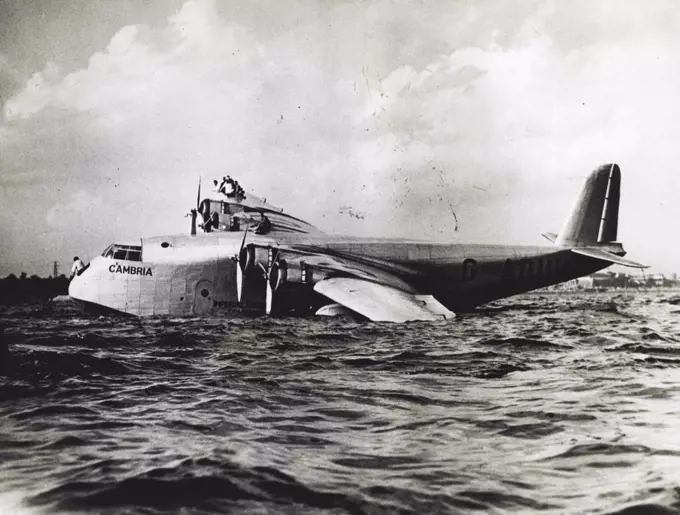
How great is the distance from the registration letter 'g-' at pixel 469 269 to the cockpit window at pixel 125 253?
1094cm

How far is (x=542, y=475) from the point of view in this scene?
3342 mm

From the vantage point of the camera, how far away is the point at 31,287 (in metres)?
39.2

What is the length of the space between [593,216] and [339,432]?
1979 centimetres

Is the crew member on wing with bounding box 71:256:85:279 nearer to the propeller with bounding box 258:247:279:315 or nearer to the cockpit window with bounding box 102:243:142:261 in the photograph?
the cockpit window with bounding box 102:243:142:261

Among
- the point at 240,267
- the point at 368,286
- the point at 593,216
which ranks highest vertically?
the point at 593,216

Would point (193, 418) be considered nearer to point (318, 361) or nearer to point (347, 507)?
point (347, 507)

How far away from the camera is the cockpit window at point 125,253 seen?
16031mm

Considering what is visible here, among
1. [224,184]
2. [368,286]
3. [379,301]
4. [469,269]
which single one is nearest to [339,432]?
[379,301]

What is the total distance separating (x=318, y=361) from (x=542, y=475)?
184 inches

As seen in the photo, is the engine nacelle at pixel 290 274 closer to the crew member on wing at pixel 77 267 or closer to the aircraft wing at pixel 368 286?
the aircraft wing at pixel 368 286

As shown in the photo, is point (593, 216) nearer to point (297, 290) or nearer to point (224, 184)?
point (297, 290)

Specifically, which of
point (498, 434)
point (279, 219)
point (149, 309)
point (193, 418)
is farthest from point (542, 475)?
point (279, 219)

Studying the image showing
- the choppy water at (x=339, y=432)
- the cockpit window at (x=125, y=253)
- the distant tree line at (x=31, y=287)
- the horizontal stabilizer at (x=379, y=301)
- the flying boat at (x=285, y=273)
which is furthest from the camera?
the distant tree line at (x=31, y=287)

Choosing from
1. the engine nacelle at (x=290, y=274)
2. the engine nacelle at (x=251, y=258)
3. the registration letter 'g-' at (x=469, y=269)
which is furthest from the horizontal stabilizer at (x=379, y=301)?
the registration letter 'g-' at (x=469, y=269)
